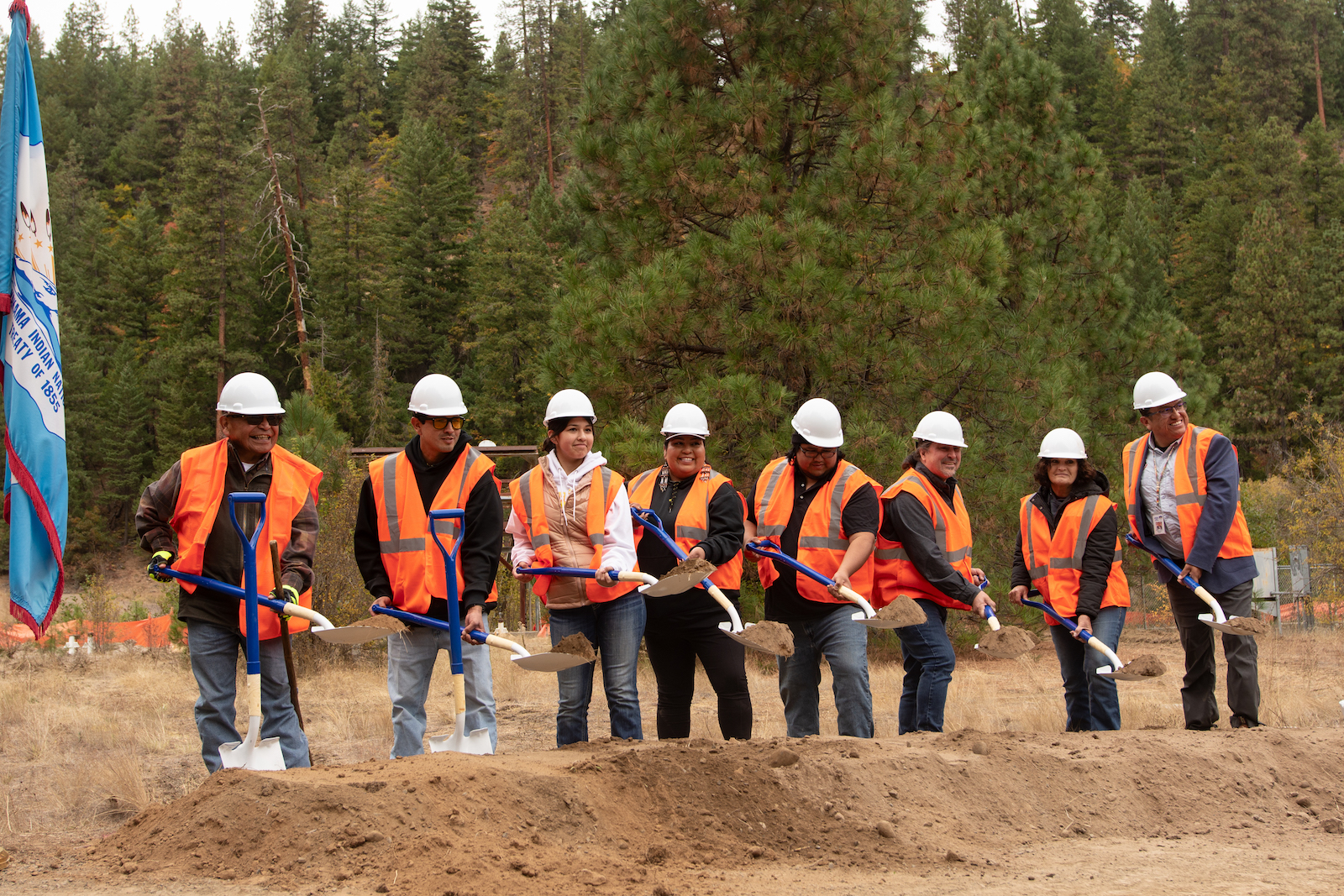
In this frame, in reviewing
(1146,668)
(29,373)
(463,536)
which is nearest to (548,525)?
(463,536)

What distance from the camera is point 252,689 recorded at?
15.1 ft

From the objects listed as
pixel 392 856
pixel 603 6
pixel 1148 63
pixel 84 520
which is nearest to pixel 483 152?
pixel 603 6

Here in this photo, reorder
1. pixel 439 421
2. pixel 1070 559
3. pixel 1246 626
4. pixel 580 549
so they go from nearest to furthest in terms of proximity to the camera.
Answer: pixel 439 421, pixel 580 549, pixel 1246 626, pixel 1070 559

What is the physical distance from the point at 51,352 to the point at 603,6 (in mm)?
42687

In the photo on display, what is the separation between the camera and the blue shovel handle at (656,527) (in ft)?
18.6

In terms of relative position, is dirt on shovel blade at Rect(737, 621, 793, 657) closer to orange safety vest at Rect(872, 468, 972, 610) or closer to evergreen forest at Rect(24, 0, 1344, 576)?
orange safety vest at Rect(872, 468, 972, 610)

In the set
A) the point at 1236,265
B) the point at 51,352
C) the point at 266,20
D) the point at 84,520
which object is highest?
the point at 266,20

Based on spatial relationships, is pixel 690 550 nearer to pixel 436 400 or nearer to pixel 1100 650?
pixel 436 400

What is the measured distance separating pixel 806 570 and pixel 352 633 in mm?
2218

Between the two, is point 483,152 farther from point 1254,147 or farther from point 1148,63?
point 1254,147

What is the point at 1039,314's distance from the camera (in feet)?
44.3

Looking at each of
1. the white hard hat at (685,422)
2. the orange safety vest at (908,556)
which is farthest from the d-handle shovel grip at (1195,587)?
the white hard hat at (685,422)

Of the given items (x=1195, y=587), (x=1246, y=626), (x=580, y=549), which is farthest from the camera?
(x=1195, y=587)

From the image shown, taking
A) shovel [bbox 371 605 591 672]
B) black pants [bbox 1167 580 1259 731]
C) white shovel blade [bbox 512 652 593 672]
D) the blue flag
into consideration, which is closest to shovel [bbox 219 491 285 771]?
shovel [bbox 371 605 591 672]
